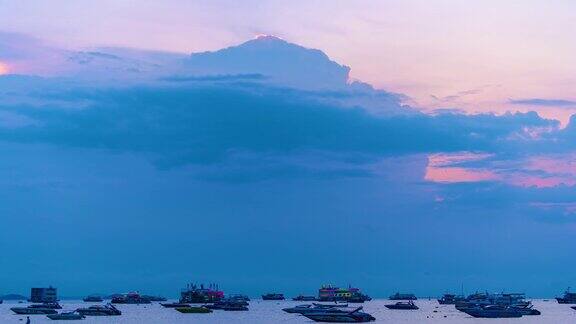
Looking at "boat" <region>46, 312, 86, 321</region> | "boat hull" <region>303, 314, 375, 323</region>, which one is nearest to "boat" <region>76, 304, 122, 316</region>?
"boat" <region>46, 312, 86, 321</region>

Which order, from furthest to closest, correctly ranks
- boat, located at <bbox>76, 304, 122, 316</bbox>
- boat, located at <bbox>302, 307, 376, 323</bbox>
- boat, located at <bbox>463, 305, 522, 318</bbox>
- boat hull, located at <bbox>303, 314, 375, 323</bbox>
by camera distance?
boat, located at <bbox>76, 304, 122, 316</bbox>
boat, located at <bbox>463, 305, 522, 318</bbox>
boat, located at <bbox>302, 307, 376, 323</bbox>
boat hull, located at <bbox>303, 314, 375, 323</bbox>

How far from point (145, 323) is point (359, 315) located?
132ft

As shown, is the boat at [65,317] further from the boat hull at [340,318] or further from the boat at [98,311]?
the boat hull at [340,318]

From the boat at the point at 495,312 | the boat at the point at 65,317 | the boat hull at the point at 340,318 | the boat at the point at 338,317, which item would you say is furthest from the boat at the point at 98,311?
the boat at the point at 495,312

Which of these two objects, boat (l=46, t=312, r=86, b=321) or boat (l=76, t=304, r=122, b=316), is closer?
boat (l=46, t=312, r=86, b=321)

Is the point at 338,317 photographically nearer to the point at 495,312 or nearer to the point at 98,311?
the point at 495,312

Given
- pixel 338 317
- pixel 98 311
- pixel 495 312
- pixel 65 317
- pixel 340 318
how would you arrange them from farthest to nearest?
pixel 98 311 → pixel 495 312 → pixel 65 317 → pixel 338 317 → pixel 340 318

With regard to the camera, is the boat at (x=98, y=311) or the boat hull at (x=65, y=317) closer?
the boat hull at (x=65, y=317)

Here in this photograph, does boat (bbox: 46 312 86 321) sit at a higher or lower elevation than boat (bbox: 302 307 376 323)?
higher

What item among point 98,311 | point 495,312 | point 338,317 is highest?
point 98,311

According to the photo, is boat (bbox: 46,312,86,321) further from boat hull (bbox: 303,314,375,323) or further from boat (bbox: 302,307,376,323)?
boat hull (bbox: 303,314,375,323)

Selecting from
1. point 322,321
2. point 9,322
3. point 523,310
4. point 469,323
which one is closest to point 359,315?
point 322,321

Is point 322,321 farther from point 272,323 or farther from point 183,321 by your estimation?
point 183,321

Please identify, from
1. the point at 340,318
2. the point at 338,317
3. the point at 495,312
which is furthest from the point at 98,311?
the point at 495,312
